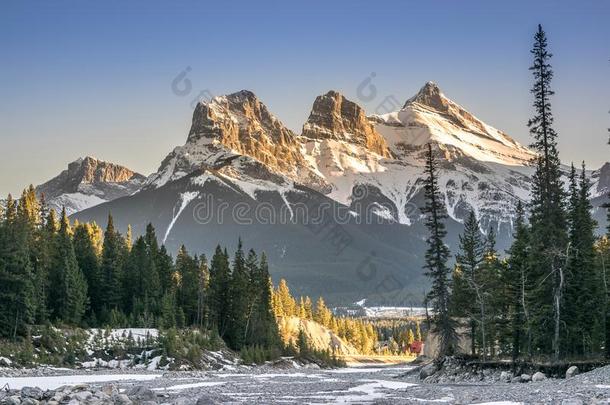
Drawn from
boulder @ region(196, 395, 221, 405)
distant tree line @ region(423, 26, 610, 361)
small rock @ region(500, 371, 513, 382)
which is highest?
distant tree line @ region(423, 26, 610, 361)

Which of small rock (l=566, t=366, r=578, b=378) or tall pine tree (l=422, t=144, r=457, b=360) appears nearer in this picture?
small rock (l=566, t=366, r=578, b=378)

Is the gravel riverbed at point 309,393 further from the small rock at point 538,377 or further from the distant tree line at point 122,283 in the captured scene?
the distant tree line at point 122,283

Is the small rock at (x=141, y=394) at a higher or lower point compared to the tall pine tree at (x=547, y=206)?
lower

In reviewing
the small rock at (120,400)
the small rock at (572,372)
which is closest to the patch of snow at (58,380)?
the small rock at (120,400)

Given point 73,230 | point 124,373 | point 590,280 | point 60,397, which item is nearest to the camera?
point 60,397

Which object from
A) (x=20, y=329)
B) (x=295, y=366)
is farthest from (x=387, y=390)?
(x=295, y=366)

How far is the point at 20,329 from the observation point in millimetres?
80312

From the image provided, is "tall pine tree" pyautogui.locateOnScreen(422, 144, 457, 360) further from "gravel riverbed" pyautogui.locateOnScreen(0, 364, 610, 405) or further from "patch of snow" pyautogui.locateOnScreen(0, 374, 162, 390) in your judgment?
"patch of snow" pyautogui.locateOnScreen(0, 374, 162, 390)

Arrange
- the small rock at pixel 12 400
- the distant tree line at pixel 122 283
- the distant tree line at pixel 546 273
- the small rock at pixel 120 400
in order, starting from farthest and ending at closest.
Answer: the distant tree line at pixel 122 283
the distant tree line at pixel 546 273
the small rock at pixel 120 400
the small rock at pixel 12 400

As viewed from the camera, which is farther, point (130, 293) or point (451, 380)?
point (130, 293)

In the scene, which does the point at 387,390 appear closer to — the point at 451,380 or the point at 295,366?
the point at 451,380

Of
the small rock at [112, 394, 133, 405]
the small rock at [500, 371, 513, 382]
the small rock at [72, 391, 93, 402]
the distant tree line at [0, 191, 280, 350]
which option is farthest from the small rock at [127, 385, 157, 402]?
the distant tree line at [0, 191, 280, 350]

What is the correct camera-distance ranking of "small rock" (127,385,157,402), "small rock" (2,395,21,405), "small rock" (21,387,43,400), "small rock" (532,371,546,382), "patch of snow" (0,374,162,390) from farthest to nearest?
"patch of snow" (0,374,162,390), "small rock" (532,371,546,382), "small rock" (127,385,157,402), "small rock" (21,387,43,400), "small rock" (2,395,21,405)

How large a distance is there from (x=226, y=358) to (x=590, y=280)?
4788 cm
